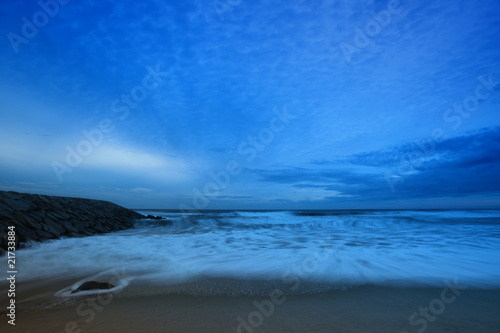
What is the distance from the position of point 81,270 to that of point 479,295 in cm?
694

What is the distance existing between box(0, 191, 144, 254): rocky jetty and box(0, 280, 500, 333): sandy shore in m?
5.08

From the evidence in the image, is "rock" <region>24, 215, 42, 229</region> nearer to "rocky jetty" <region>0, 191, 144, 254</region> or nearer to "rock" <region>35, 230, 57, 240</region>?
"rocky jetty" <region>0, 191, 144, 254</region>

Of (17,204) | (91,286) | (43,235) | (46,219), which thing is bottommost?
(91,286)

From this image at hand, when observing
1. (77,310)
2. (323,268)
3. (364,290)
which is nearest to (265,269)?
(323,268)

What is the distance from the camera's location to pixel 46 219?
1012 centimetres

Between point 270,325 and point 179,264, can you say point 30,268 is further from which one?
point 270,325

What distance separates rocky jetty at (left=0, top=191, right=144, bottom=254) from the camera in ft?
26.9

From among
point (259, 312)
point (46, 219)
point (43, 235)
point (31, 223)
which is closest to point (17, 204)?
point (46, 219)

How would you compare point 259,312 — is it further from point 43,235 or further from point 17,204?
Answer: point 17,204

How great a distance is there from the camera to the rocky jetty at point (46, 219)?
820cm

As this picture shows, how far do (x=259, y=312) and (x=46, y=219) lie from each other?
11.0m

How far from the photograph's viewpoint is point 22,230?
321 inches

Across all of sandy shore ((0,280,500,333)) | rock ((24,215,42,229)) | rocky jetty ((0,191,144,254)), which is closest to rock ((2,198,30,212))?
rocky jetty ((0,191,144,254))

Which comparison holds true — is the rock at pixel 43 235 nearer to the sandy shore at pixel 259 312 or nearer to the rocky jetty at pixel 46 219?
the rocky jetty at pixel 46 219
